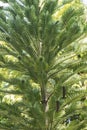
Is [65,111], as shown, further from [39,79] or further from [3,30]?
[3,30]

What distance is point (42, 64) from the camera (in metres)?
5.61

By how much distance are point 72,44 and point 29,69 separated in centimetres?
102

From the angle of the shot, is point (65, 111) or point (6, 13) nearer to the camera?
point (65, 111)

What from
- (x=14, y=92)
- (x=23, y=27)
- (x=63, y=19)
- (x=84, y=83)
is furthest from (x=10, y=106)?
(x=84, y=83)

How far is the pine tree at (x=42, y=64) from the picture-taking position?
5680mm

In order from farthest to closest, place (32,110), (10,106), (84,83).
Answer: (84,83), (10,106), (32,110)

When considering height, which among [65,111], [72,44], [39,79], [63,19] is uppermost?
[63,19]

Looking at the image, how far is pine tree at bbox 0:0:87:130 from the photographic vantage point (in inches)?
224

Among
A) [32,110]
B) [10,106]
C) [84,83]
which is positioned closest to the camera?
[32,110]

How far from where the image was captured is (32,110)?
5.48 meters

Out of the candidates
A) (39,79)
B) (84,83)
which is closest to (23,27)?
(39,79)

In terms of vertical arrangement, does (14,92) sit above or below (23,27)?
below

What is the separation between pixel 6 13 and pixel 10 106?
1.82m

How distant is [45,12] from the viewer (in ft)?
20.3
